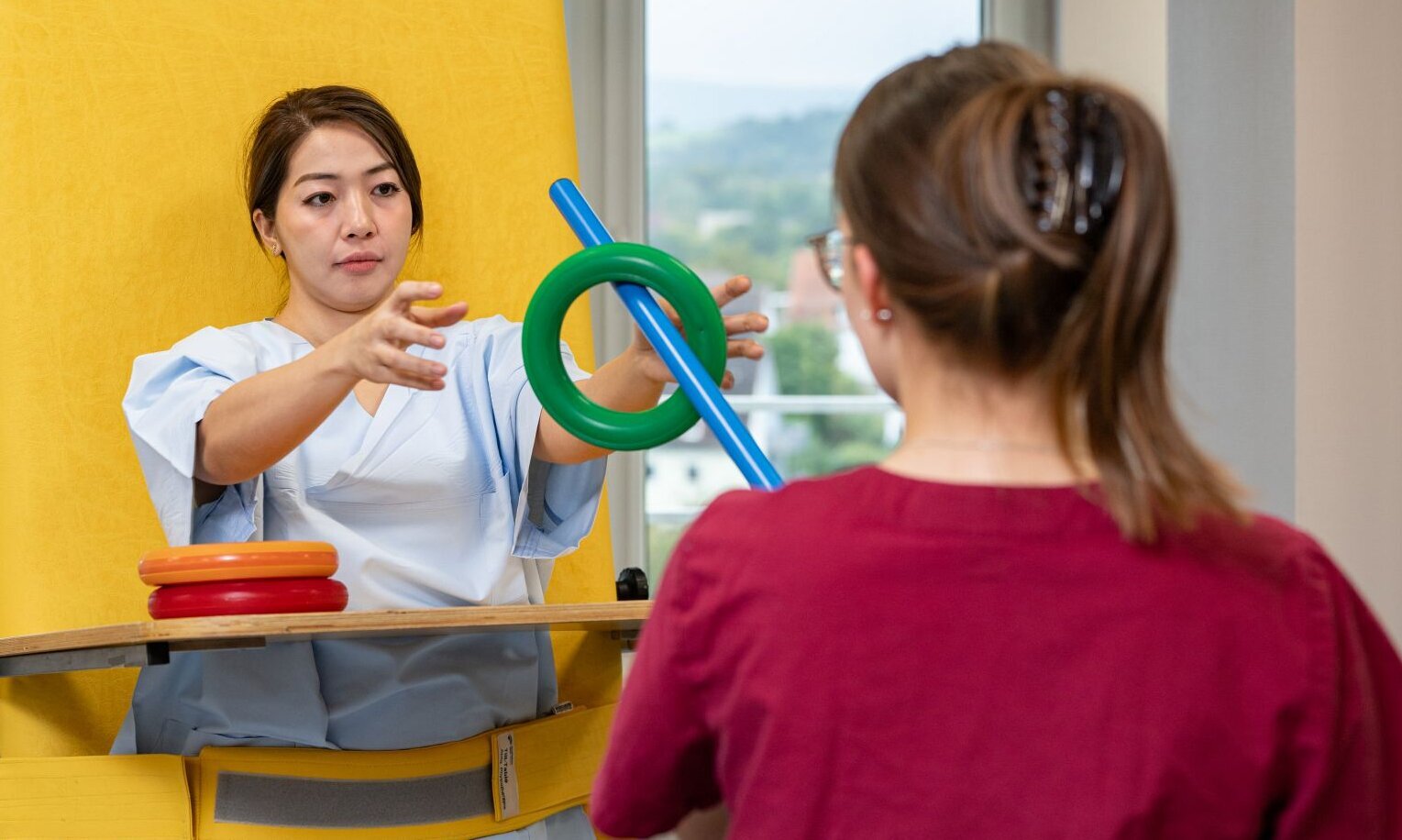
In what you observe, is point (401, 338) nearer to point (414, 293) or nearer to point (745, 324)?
point (414, 293)

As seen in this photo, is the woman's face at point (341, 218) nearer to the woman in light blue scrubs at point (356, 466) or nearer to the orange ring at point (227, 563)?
the woman in light blue scrubs at point (356, 466)

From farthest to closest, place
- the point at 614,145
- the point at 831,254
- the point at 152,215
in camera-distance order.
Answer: the point at 614,145 < the point at 152,215 < the point at 831,254

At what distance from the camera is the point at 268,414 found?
1.28 meters

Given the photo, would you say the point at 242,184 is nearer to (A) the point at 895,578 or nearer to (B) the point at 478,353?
(B) the point at 478,353

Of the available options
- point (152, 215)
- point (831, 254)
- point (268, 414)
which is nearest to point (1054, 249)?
point (831, 254)

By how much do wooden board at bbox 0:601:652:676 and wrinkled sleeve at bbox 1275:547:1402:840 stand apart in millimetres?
582

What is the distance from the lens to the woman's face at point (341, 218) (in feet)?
5.02

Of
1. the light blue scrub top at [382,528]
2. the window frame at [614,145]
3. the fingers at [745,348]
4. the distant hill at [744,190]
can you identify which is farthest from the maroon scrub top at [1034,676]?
the distant hill at [744,190]

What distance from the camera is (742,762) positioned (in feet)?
2.40

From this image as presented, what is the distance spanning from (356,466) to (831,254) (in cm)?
77

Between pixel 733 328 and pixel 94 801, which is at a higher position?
pixel 733 328

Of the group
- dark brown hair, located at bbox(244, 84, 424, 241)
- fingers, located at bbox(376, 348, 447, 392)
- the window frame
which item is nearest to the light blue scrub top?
dark brown hair, located at bbox(244, 84, 424, 241)

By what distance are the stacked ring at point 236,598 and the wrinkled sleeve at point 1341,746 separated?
0.75m

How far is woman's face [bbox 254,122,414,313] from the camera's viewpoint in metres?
1.53
